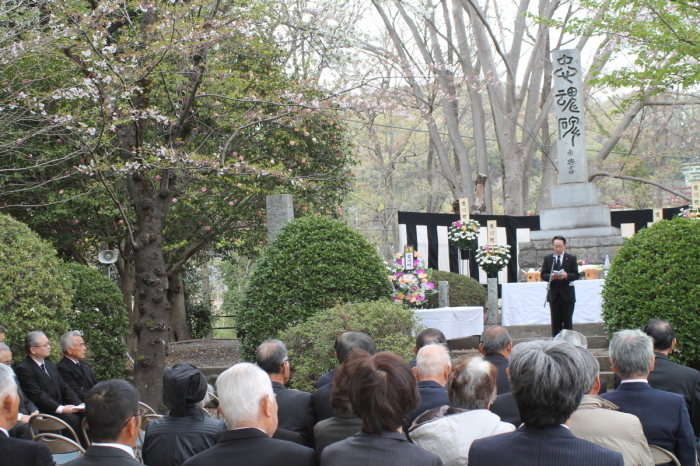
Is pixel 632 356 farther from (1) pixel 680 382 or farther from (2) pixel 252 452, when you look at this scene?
(2) pixel 252 452

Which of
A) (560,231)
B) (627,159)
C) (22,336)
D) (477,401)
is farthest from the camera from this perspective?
(627,159)

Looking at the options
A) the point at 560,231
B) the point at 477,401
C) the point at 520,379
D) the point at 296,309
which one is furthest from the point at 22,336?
the point at 560,231

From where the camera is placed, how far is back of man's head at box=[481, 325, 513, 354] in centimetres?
427

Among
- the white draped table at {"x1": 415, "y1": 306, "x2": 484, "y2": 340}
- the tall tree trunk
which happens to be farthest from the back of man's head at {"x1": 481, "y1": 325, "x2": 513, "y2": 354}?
the tall tree trunk

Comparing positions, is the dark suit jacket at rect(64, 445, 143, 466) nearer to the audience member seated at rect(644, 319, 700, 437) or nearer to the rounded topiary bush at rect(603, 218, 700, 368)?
the audience member seated at rect(644, 319, 700, 437)

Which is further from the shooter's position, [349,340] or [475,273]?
[475,273]

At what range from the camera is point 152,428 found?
3086mm

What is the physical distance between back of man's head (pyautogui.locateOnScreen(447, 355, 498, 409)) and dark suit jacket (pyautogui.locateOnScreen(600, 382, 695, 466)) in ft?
2.69

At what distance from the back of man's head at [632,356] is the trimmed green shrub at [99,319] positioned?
730 cm

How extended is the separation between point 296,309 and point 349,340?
3495 millimetres

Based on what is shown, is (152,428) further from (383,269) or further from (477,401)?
(383,269)

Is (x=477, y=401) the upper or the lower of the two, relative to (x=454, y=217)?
lower

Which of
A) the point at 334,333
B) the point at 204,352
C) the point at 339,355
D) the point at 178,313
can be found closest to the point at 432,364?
the point at 339,355

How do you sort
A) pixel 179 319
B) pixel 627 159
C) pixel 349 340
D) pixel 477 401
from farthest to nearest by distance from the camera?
1. pixel 627 159
2. pixel 179 319
3. pixel 349 340
4. pixel 477 401
